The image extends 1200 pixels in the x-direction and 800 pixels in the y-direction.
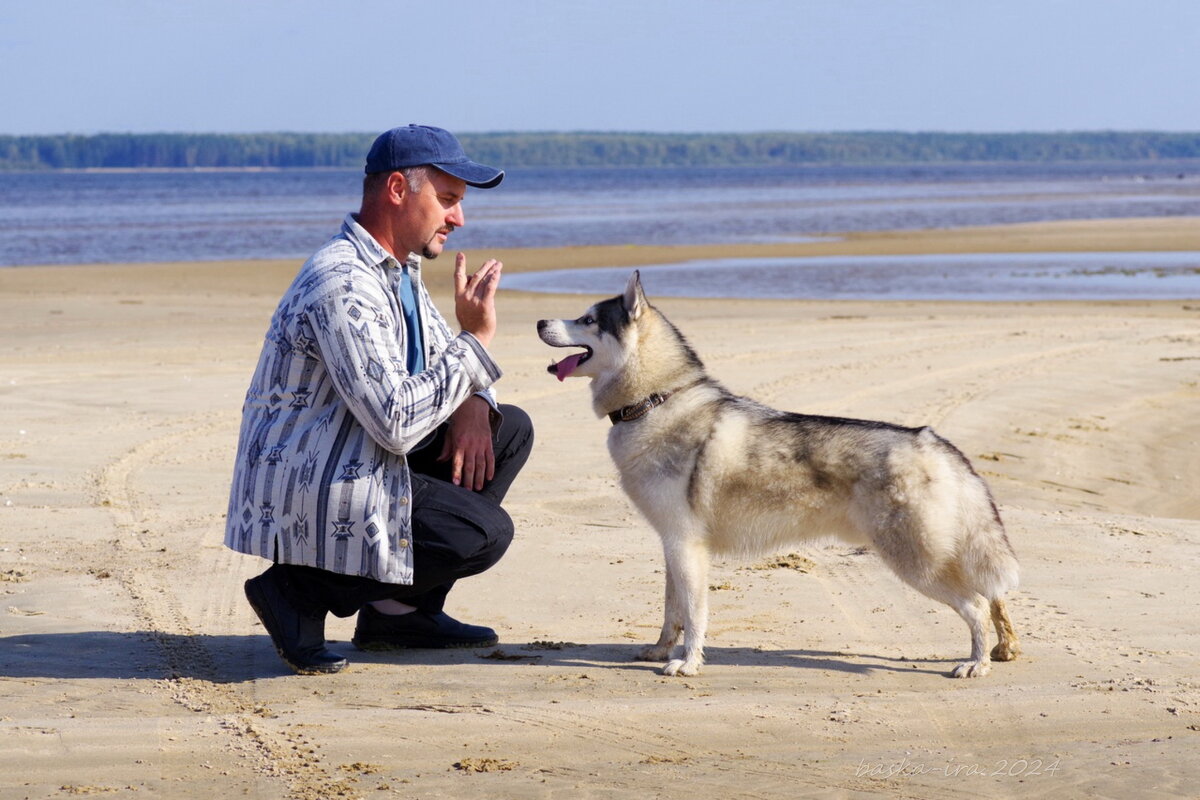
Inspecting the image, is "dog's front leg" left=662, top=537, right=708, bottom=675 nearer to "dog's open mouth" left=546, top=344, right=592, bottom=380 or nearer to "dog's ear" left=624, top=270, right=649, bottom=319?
"dog's open mouth" left=546, top=344, right=592, bottom=380

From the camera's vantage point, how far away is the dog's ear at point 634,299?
→ 5.04m

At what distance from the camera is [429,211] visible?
473 cm

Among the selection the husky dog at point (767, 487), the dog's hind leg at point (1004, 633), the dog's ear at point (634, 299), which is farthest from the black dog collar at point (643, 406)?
the dog's hind leg at point (1004, 633)

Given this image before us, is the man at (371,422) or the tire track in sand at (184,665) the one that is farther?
the man at (371,422)

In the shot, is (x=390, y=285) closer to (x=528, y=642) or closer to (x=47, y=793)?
(x=528, y=642)

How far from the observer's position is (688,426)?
505 cm

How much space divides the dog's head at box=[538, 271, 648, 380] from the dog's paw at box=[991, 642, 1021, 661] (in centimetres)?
183

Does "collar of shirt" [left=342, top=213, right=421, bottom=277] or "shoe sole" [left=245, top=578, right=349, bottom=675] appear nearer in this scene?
"collar of shirt" [left=342, top=213, right=421, bottom=277]

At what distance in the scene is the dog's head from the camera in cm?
514

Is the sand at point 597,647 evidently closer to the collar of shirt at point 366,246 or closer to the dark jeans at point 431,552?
the dark jeans at point 431,552

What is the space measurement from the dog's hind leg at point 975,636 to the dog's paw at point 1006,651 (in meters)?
0.18

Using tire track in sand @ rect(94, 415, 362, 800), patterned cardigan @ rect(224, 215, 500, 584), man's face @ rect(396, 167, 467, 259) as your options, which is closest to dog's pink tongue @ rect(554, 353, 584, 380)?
patterned cardigan @ rect(224, 215, 500, 584)

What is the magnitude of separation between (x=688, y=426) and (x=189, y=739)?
2.11 meters

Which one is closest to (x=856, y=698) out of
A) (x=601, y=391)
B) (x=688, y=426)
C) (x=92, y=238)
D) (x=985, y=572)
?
(x=985, y=572)
